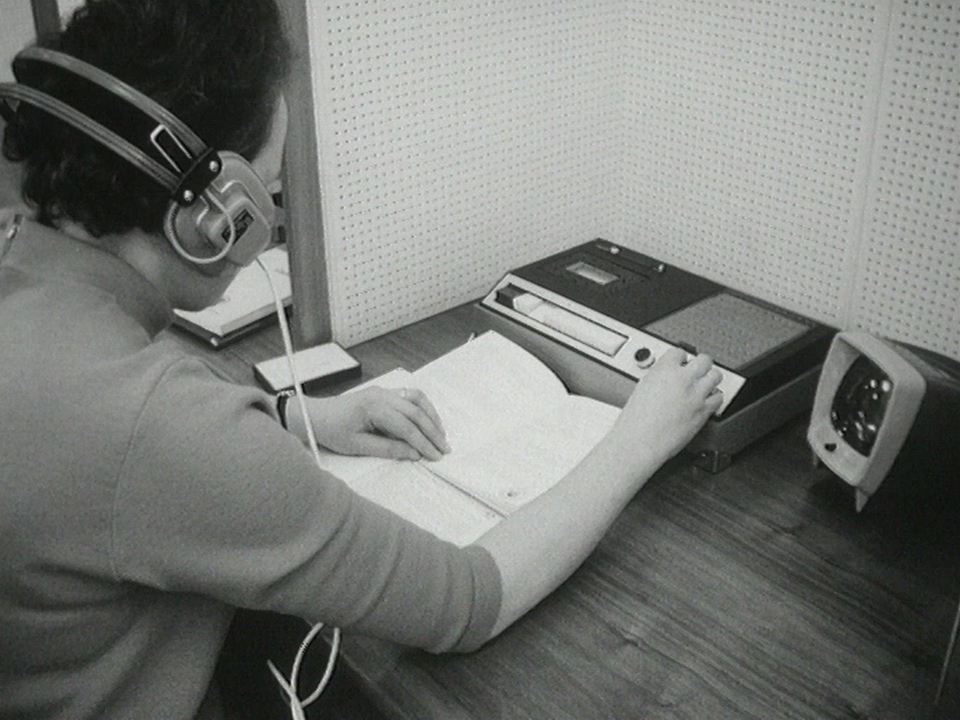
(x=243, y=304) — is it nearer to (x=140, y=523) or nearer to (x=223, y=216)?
(x=223, y=216)

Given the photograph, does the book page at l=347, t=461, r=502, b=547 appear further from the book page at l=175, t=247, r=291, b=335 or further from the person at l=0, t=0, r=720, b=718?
the book page at l=175, t=247, r=291, b=335

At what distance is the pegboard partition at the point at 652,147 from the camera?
1.13 meters

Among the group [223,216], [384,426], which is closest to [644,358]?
[384,426]

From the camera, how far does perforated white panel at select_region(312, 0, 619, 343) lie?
121cm

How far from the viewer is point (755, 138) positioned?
1295 mm

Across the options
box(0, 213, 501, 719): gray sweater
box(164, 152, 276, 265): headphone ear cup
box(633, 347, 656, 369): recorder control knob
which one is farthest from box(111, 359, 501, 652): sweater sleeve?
box(633, 347, 656, 369): recorder control knob

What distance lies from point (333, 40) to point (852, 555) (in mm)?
867

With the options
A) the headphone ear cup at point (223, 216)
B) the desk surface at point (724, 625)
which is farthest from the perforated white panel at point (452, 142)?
the desk surface at point (724, 625)

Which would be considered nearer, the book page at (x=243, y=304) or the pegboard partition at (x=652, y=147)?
the pegboard partition at (x=652, y=147)

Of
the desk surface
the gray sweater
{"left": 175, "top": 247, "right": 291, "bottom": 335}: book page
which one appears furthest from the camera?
{"left": 175, "top": 247, "right": 291, "bottom": 335}: book page

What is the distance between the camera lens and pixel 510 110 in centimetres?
137

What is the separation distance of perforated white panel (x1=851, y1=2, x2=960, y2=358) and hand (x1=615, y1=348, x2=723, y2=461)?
0.33 metres

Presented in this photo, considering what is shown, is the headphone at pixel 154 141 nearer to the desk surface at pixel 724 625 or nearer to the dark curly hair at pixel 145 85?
the dark curly hair at pixel 145 85

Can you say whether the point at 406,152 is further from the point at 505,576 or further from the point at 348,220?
the point at 505,576
